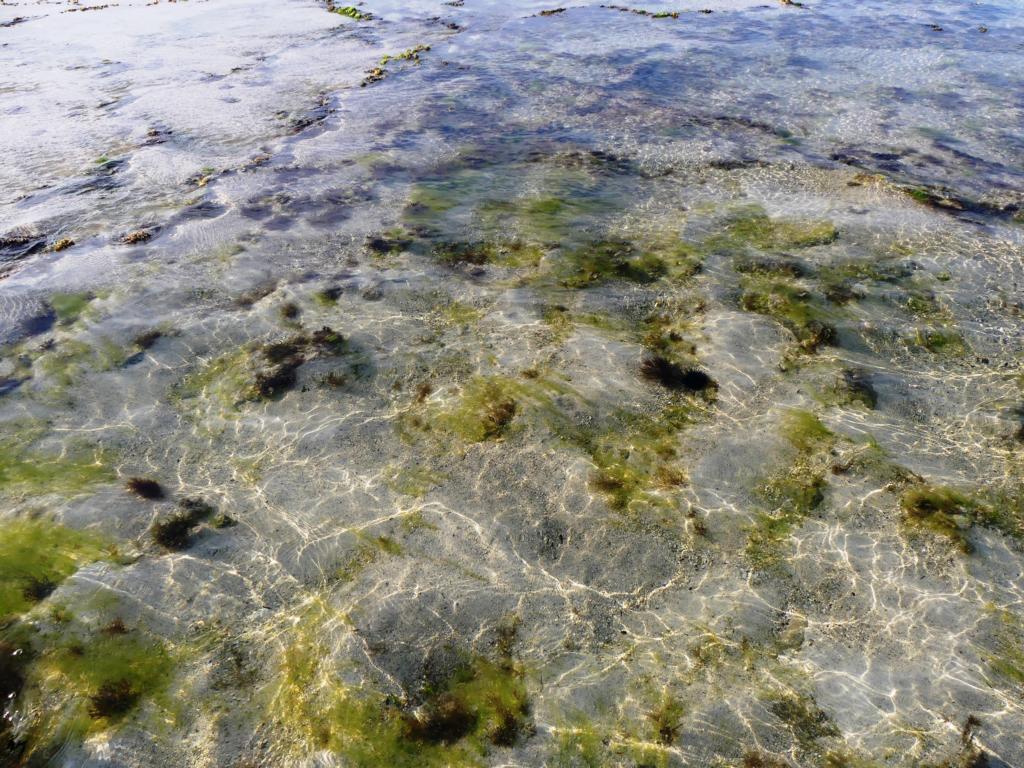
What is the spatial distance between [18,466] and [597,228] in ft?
49.2

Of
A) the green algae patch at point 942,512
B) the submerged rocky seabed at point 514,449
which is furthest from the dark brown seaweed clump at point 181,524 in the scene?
the green algae patch at point 942,512

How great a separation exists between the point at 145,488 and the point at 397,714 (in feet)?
20.2

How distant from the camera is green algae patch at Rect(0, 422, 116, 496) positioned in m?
10.4

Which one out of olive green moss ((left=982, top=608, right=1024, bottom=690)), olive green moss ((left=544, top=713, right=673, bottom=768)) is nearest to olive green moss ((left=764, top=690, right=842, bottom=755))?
olive green moss ((left=544, top=713, right=673, bottom=768))

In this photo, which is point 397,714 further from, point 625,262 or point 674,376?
point 625,262

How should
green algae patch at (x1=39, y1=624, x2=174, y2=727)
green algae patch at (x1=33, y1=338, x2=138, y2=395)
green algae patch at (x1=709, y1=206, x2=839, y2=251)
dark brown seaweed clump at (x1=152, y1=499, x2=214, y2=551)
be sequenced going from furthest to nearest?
1. green algae patch at (x1=709, y1=206, x2=839, y2=251)
2. green algae patch at (x1=33, y1=338, x2=138, y2=395)
3. dark brown seaweed clump at (x1=152, y1=499, x2=214, y2=551)
4. green algae patch at (x1=39, y1=624, x2=174, y2=727)

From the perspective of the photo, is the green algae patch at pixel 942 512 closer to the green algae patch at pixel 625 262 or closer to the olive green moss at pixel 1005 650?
the olive green moss at pixel 1005 650

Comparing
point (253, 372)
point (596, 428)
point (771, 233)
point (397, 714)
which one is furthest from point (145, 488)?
point (771, 233)

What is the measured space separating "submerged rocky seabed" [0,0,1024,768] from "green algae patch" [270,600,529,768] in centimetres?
4

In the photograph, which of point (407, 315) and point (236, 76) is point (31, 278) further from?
point (236, 76)

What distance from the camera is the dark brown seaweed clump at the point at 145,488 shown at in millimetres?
10297

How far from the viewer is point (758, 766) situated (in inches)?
280

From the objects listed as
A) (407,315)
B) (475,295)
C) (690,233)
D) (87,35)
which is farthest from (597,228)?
(87,35)

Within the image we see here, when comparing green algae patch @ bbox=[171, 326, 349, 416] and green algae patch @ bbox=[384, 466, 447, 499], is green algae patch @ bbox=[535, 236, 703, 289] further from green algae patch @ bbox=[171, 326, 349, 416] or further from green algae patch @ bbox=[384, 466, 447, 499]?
green algae patch @ bbox=[384, 466, 447, 499]
